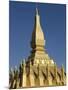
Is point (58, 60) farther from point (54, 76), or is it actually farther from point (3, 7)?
point (3, 7)

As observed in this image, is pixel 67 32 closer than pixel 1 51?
No

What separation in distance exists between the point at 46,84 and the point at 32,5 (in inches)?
28.8

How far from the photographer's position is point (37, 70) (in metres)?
2.52

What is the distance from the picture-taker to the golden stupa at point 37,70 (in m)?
2.48

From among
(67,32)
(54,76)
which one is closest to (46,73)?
(54,76)

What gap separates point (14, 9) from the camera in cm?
249

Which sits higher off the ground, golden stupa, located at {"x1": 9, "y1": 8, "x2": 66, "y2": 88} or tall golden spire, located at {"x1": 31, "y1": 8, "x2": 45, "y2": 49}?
tall golden spire, located at {"x1": 31, "y1": 8, "x2": 45, "y2": 49}

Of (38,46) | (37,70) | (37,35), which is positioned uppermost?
(37,35)

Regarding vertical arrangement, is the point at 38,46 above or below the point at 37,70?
above

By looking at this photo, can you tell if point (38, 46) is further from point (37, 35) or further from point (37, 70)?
point (37, 70)

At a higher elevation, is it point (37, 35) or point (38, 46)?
point (37, 35)

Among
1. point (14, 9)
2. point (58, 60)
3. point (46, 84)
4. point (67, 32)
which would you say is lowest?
point (46, 84)

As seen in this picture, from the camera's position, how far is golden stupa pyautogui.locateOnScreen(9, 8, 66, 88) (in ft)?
8.15

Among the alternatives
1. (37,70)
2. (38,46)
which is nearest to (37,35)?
(38,46)
